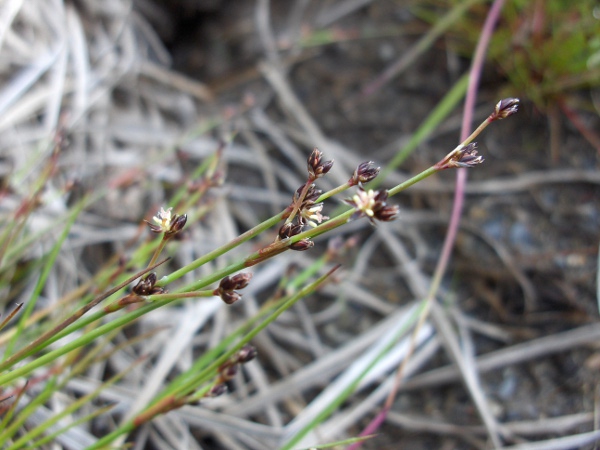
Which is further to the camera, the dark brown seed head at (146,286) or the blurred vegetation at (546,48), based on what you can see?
the blurred vegetation at (546,48)

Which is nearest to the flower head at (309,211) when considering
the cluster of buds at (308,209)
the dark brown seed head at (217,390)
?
the cluster of buds at (308,209)

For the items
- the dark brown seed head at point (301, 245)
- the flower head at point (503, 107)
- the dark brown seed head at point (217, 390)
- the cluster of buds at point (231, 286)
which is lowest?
the dark brown seed head at point (217, 390)

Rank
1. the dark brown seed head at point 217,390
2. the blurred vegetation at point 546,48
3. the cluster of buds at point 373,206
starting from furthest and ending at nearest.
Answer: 1. the blurred vegetation at point 546,48
2. the dark brown seed head at point 217,390
3. the cluster of buds at point 373,206

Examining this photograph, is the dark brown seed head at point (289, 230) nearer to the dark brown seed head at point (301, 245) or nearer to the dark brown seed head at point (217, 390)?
the dark brown seed head at point (301, 245)

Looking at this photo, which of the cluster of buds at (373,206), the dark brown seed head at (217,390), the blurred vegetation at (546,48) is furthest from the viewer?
the blurred vegetation at (546,48)

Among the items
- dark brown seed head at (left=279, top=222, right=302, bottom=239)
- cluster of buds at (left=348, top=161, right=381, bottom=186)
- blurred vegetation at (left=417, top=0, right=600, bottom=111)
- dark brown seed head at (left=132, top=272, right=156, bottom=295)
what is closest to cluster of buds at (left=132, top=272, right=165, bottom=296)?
dark brown seed head at (left=132, top=272, right=156, bottom=295)

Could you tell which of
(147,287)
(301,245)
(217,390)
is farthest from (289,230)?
(217,390)

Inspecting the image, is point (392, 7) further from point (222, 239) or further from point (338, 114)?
point (222, 239)

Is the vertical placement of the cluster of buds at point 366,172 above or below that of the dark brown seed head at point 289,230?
above
